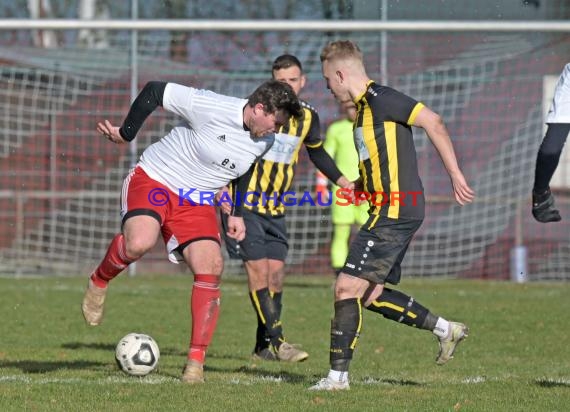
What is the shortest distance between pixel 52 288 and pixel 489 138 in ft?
22.1

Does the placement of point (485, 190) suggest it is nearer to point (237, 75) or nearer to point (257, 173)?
point (237, 75)

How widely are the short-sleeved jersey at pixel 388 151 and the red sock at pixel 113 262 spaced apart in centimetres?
160

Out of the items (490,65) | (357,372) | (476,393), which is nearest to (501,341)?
(357,372)

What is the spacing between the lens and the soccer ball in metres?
7.21

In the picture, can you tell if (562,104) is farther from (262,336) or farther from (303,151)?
(303,151)

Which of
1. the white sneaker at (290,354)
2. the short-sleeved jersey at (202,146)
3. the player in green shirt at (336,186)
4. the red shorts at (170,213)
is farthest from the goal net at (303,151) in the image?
the red shorts at (170,213)

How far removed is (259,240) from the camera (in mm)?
8875

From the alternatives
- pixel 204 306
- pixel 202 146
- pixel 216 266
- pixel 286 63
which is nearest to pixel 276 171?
pixel 286 63

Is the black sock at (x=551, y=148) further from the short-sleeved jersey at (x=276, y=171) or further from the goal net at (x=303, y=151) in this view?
the goal net at (x=303, y=151)

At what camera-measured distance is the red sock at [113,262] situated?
289 inches

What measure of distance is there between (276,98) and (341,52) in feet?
1.59

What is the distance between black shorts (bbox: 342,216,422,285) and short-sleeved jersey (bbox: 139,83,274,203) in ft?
3.39

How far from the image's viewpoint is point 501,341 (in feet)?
31.8

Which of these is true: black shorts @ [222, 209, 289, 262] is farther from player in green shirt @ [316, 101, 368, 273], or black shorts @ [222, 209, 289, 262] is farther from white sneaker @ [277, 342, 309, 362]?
player in green shirt @ [316, 101, 368, 273]
